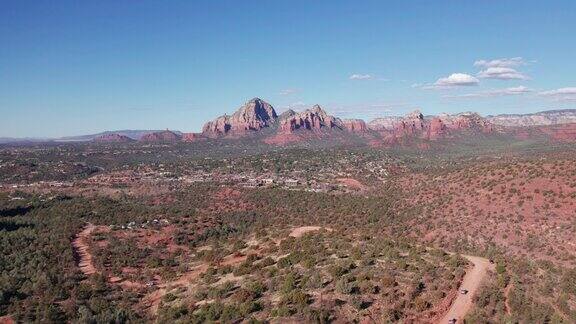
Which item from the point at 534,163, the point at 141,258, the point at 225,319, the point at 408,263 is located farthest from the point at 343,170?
the point at 225,319

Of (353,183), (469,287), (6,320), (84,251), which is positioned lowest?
(84,251)

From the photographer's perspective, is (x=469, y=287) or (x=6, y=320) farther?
(x=6, y=320)

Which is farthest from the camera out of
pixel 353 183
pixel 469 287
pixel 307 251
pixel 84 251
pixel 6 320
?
pixel 353 183

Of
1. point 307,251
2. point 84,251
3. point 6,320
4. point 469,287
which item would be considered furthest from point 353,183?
point 6,320

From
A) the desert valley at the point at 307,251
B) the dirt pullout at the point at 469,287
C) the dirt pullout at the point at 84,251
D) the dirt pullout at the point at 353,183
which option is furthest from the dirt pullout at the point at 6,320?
the dirt pullout at the point at 353,183

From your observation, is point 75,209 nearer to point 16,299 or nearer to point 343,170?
point 16,299

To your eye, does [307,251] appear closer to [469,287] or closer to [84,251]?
[469,287]

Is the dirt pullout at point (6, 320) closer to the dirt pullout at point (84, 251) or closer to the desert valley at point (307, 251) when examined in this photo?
the desert valley at point (307, 251)
